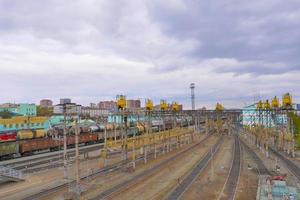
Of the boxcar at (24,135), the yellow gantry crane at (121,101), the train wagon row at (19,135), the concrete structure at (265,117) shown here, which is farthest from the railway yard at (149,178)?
the concrete structure at (265,117)

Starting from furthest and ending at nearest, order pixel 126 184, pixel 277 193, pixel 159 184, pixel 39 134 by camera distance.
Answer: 1. pixel 39 134
2. pixel 159 184
3. pixel 126 184
4. pixel 277 193

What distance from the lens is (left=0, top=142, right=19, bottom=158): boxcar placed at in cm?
6356

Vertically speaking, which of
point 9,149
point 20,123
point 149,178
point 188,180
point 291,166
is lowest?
point 291,166

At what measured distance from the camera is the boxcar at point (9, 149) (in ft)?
209

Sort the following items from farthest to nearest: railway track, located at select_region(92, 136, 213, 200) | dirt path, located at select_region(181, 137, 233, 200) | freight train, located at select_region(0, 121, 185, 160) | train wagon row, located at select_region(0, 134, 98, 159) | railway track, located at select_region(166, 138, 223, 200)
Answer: freight train, located at select_region(0, 121, 185, 160)
train wagon row, located at select_region(0, 134, 98, 159)
dirt path, located at select_region(181, 137, 233, 200)
railway track, located at select_region(166, 138, 223, 200)
railway track, located at select_region(92, 136, 213, 200)

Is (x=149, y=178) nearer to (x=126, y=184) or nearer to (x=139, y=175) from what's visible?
(x=139, y=175)

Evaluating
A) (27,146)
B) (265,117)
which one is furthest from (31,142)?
(265,117)

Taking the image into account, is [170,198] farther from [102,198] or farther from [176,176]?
[176,176]

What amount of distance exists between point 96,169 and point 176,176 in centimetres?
1334

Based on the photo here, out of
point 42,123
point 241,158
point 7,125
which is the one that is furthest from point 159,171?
point 42,123

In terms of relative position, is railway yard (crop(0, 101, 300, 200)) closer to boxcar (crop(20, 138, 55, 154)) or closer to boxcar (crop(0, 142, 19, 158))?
boxcar (crop(20, 138, 55, 154))

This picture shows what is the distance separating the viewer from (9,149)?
214 ft

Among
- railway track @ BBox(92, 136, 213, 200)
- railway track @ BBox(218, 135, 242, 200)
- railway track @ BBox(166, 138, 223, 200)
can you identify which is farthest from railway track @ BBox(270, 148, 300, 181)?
railway track @ BBox(92, 136, 213, 200)

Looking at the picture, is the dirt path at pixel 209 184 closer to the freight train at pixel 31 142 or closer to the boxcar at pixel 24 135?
the freight train at pixel 31 142
